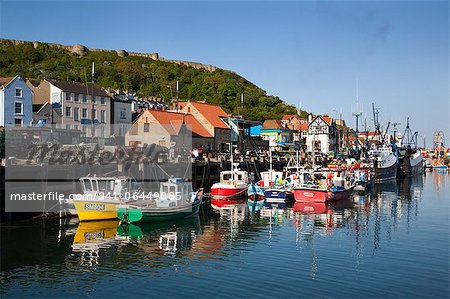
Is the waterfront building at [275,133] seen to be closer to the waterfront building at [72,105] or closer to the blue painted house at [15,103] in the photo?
the waterfront building at [72,105]

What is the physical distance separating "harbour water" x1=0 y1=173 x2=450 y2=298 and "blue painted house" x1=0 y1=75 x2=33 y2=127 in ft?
104

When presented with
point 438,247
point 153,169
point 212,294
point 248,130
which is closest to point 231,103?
point 248,130

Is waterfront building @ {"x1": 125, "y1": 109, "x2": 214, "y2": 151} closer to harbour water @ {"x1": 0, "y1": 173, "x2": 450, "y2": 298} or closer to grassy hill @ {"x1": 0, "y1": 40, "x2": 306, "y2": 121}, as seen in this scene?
harbour water @ {"x1": 0, "y1": 173, "x2": 450, "y2": 298}

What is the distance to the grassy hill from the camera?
12600 cm

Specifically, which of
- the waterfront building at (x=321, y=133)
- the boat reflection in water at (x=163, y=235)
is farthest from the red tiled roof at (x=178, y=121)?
the waterfront building at (x=321, y=133)

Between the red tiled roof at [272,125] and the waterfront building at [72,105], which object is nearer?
the waterfront building at [72,105]

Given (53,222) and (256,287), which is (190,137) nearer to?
(53,222)

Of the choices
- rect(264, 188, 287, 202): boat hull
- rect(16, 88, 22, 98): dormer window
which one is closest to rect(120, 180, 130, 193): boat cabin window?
rect(264, 188, 287, 202): boat hull

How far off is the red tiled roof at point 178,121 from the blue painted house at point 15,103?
1638 centimetres

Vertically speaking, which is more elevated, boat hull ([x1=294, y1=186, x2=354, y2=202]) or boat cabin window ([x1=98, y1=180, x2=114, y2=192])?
boat cabin window ([x1=98, y1=180, x2=114, y2=192])

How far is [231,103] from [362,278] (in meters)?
122

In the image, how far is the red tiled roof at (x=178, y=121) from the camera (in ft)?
221

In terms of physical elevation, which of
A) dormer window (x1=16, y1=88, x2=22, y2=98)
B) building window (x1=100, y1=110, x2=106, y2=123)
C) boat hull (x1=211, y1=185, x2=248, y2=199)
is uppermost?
dormer window (x1=16, y1=88, x2=22, y2=98)

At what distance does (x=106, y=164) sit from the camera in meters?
45.1
